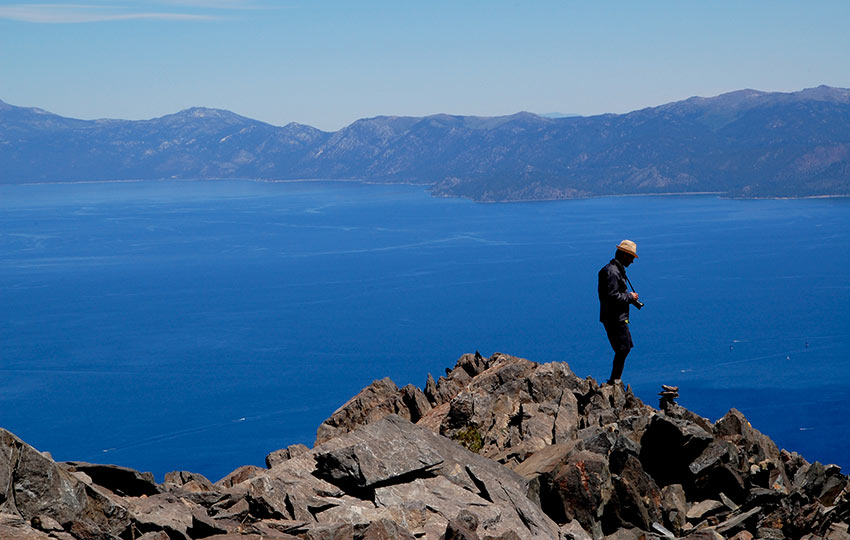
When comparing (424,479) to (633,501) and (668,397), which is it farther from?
(668,397)

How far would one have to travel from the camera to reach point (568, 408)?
1512cm

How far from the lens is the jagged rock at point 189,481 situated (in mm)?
11570

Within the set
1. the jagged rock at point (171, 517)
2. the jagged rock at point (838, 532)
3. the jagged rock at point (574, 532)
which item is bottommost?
the jagged rock at point (574, 532)

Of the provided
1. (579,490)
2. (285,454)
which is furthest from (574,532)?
(285,454)

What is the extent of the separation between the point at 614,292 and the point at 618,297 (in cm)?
11

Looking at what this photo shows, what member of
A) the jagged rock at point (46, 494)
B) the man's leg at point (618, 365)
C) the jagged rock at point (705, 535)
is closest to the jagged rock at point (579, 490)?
the jagged rock at point (705, 535)

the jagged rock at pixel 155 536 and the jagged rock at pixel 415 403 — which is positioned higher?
the jagged rock at pixel 155 536

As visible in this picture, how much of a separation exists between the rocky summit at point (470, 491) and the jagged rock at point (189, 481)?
0.03 metres

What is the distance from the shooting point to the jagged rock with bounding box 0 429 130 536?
8250mm

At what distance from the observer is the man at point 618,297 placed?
15242mm

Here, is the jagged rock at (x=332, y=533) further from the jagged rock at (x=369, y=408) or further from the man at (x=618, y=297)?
the man at (x=618, y=297)

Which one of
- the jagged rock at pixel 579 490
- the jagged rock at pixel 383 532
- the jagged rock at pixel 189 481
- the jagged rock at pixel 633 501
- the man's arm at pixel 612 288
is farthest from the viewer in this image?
the man's arm at pixel 612 288

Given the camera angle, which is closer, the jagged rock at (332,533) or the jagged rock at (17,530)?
the jagged rock at (17,530)

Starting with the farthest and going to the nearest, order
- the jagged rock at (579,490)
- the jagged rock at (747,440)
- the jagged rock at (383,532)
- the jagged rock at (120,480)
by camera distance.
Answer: the jagged rock at (747,440) → the jagged rock at (579,490) → the jagged rock at (120,480) → the jagged rock at (383,532)
